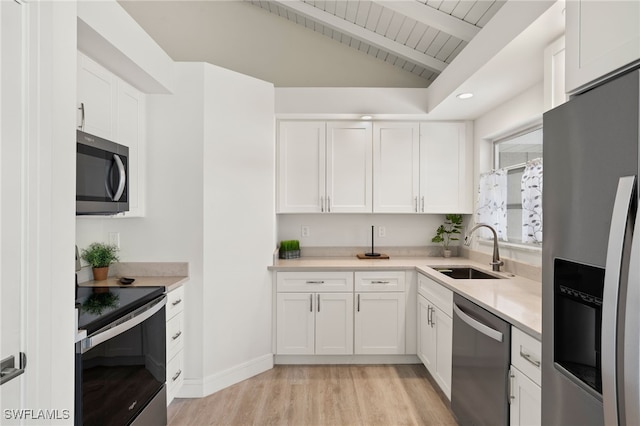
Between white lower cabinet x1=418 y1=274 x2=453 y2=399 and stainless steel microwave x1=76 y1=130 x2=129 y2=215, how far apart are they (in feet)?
6.96

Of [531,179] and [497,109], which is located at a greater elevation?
[497,109]

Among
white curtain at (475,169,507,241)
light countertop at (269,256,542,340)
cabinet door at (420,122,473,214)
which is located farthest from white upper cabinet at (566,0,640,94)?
cabinet door at (420,122,473,214)

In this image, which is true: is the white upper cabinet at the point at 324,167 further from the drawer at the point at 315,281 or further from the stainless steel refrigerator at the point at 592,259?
the stainless steel refrigerator at the point at 592,259

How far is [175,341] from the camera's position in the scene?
2.43 metres

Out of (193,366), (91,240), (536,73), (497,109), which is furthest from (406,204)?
(91,240)

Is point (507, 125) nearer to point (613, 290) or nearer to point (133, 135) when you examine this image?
point (613, 290)

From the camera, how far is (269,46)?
12.1 feet

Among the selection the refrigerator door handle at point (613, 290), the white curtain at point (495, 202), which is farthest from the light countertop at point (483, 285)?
the refrigerator door handle at point (613, 290)

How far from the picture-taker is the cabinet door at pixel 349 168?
3.48 metres

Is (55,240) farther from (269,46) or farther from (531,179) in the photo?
(269,46)

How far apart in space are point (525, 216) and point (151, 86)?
274cm

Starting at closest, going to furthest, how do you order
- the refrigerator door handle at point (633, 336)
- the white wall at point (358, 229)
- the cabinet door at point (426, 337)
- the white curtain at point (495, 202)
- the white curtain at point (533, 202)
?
the refrigerator door handle at point (633, 336) < the white curtain at point (533, 202) < the cabinet door at point (426, 337) < the white curtain at point (495, 202) < the white wall at point (358, 229)

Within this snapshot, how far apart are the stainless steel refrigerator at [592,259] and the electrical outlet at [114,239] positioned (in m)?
2.63

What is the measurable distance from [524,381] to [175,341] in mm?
2068
